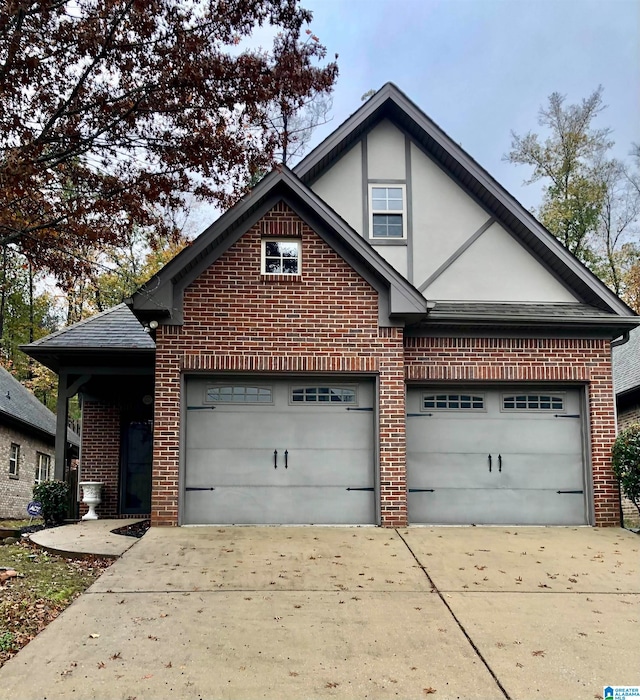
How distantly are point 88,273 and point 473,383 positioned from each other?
6.22 metres

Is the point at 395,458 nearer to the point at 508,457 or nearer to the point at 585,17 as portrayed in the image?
the point at 508,457

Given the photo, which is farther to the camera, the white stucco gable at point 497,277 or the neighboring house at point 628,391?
the neighboring house at point 628,391

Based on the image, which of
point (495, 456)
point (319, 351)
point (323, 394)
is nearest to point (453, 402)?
point (495, 456)

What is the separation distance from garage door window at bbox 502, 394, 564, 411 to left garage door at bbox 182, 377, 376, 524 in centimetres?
236

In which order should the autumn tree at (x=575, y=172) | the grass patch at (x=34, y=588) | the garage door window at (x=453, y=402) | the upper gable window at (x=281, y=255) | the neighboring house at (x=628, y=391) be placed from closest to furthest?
the grass patch at (x=34, y=588) → the upper gable window at (x=281, y=255) → the garage door window at (x=453, y=402) → the neighboring house at (x=628, y=391) → the autumn tree at (x=575, y=172)

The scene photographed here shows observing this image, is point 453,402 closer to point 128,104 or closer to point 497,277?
point 497,277

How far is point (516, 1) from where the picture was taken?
1067cm

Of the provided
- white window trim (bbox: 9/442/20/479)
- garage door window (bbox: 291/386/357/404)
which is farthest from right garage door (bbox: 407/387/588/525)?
white window trim (bbox: 9/442/20/479)

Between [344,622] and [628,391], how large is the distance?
11.2m

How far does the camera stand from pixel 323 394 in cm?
1049

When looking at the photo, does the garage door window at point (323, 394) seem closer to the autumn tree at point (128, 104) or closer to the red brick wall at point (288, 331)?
the red brick wall at point (288, 331)

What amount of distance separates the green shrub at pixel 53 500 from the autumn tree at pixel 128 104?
196 inches

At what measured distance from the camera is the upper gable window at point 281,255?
10422 millimetres

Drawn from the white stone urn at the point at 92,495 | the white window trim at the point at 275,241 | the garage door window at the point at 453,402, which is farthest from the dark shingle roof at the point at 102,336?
the garage door window at the point at 453,402
